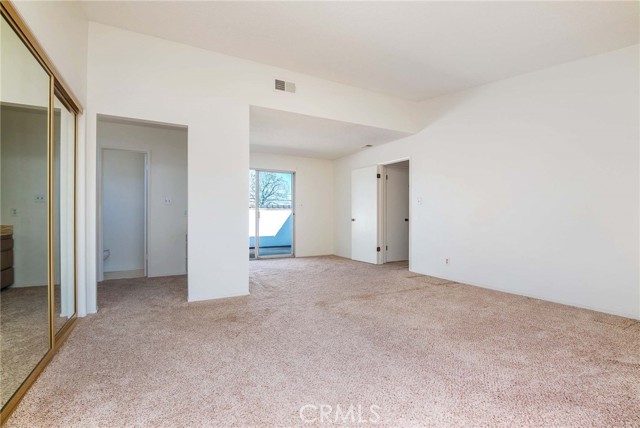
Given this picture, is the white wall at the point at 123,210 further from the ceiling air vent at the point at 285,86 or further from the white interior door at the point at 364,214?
the white interior door at the point at 364,214

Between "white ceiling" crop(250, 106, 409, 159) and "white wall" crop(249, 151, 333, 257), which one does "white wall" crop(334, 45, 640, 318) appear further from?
"white wall" crop(249, 151, 333, 257)

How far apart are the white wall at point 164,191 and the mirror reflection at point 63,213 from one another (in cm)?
183

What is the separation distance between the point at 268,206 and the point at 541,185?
5462mm

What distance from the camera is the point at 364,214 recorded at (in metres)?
6.31

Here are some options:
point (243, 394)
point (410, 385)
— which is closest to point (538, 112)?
point (410, 385)

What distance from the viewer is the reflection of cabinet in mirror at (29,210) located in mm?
1634

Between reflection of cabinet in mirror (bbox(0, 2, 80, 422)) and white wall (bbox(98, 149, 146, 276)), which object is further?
white wall (bbox(98, 149, 146, 276))

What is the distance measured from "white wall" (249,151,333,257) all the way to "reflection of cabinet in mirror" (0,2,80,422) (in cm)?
444

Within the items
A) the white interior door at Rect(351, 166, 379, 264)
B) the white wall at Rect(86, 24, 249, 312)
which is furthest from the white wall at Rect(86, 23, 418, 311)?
the white interior door at Rect(351, 166, 379, 264)

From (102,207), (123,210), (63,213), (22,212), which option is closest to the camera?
(22,212)

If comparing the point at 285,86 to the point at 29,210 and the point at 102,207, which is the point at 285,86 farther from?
the point at 102,207

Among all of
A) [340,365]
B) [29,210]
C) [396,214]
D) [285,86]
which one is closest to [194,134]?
[285,86]

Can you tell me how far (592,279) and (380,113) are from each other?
3.28m

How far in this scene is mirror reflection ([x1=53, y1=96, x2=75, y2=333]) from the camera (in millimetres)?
2307
